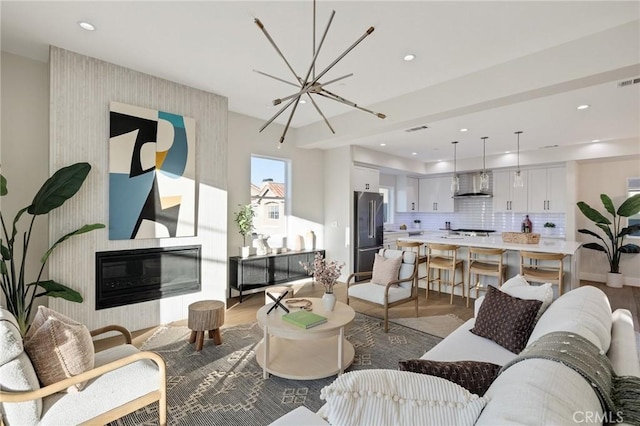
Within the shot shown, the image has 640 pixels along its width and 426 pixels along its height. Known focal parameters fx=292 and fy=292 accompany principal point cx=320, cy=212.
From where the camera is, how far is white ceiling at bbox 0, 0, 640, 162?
7.71 ft

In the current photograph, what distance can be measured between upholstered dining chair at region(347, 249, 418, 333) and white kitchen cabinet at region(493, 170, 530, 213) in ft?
16.2

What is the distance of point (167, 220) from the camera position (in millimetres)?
3713

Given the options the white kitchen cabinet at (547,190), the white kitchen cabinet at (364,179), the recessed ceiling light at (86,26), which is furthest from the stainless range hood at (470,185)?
the recessed ceiling light at (86,26)

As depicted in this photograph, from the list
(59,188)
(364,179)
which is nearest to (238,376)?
(59,188)

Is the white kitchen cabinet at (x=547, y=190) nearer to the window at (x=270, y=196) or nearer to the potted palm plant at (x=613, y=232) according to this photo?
the potted palm plant at (x=613, y=232)

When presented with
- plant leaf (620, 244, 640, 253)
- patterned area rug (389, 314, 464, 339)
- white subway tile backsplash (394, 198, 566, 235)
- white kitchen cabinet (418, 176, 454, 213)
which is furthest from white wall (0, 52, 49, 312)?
plant leaf (620, 244, 640, 253)

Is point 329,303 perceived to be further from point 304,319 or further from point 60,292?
point 60,292

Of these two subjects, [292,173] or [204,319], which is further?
[292,173]

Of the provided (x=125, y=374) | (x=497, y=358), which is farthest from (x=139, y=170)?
(x=497, y=358)

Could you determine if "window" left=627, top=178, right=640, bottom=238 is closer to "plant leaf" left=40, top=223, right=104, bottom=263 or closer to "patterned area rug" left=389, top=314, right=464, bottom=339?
"patterned area rug" left=389, top=314, right=464, bottom=339

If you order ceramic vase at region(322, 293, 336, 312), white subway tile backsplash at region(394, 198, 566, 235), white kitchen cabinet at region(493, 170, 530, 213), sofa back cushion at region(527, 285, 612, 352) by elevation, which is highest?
white kitchen cabinet at region(493, 170, 530, 213)

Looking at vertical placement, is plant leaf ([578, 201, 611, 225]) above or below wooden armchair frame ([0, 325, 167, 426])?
above

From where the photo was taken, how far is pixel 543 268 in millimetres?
4168

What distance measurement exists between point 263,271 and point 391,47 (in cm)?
362
